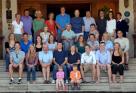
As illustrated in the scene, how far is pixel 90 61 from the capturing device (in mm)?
15797

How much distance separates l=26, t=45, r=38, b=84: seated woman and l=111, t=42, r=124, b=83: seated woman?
2393 millimetres

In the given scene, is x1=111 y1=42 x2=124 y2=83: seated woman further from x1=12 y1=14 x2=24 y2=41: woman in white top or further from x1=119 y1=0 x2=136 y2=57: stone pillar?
x1=12 y1=14 x2=24 y2=41: woman in white top

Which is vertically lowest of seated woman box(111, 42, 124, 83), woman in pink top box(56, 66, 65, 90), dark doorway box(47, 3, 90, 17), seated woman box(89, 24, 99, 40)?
woman in pink top box(56, 66, 65, 90)

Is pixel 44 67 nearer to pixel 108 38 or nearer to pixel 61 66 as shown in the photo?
pixel 61 66

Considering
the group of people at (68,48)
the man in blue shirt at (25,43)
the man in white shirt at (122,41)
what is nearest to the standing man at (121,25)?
the group of people at (68,48)

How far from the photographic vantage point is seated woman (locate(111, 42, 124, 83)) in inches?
617

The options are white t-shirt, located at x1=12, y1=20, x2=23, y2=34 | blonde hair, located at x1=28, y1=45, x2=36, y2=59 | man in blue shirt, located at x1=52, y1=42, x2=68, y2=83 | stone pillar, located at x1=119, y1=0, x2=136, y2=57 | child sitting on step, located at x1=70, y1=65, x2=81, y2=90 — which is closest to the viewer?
child sitting on step, located at x1=70, y1=65, x2=81, y2=90

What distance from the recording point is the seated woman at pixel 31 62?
15.7m

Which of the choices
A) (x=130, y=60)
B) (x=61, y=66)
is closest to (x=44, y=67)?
(x=61, y=66)

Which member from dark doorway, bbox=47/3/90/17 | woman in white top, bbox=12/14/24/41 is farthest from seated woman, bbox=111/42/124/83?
dark doorway, bbox=47/3/90/17

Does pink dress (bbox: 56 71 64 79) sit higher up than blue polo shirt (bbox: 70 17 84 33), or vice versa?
blue polo shirt (bbox: 70 17 84 33)

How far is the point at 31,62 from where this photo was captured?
1582 centimetres

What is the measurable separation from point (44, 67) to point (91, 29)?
6.99 ft

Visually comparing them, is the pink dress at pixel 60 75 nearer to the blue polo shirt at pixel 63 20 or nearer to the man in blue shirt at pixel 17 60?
the man in blue shirt at pixel 17 60
